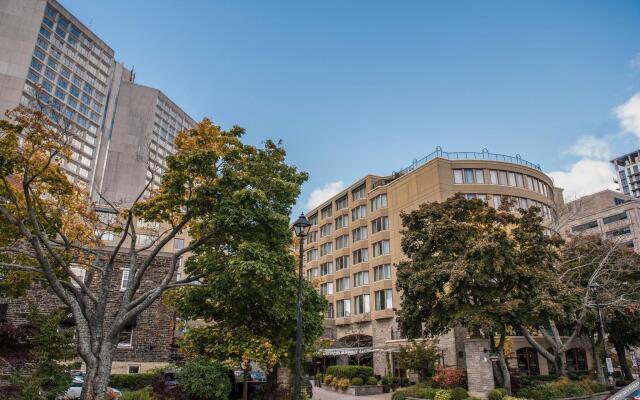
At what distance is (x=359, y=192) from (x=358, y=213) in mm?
2719

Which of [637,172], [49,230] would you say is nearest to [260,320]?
[49,230]

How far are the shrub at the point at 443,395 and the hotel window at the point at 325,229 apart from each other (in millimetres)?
36190

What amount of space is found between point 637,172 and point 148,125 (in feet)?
641

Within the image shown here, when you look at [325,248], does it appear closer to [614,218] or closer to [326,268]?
[326,268]

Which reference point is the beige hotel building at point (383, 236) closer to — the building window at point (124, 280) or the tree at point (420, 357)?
the tree at point (420, 357)

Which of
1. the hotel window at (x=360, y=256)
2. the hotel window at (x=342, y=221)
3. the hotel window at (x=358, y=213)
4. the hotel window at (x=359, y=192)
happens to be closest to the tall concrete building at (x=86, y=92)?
the hotel window at (x=342, y=221)

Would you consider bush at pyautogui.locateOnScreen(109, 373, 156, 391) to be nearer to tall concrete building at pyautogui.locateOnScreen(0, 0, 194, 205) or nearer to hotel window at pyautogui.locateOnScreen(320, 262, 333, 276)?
hotel window at pyautogui.locateOnScreen(320, 262, 333, 276)

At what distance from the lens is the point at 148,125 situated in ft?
345

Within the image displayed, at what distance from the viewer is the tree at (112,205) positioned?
52.0ft

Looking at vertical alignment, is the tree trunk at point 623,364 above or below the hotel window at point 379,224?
below

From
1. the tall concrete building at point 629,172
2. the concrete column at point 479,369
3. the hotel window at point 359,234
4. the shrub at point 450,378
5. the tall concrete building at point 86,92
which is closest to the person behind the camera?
the concrete column at point 479,369

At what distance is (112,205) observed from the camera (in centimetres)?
1839

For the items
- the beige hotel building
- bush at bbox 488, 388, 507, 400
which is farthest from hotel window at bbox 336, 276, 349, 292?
bush at bbox 488, 388, 507, 400

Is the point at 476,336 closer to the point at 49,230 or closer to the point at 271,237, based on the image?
the point at 271,237
